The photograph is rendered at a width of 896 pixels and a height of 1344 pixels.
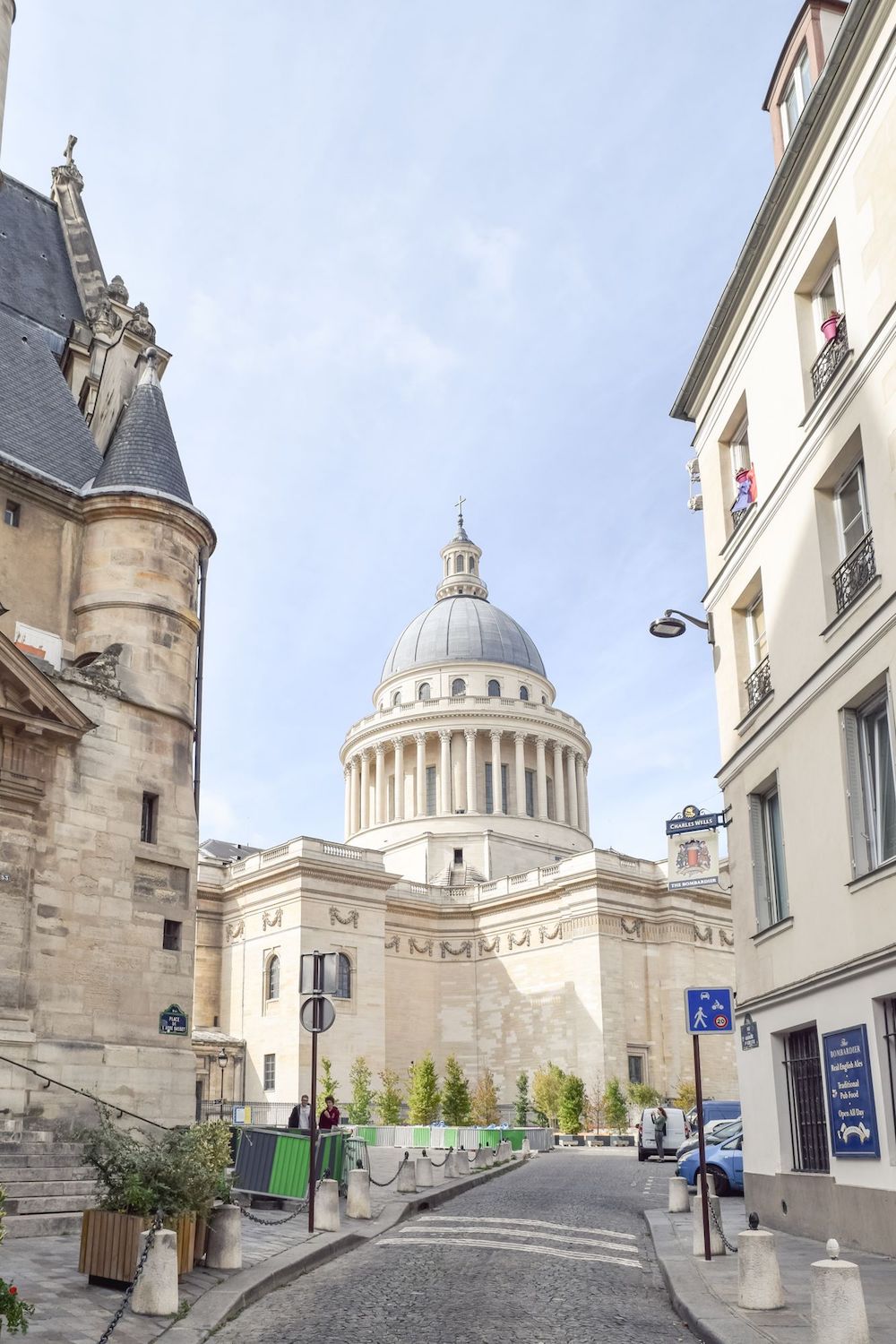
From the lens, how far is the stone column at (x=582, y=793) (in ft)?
258

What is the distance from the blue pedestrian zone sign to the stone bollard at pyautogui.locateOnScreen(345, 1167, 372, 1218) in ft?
20.7

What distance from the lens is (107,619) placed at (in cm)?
2375

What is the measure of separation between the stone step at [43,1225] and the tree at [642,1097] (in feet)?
133

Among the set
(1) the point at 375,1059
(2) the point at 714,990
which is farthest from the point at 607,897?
(2) the point at 714,990

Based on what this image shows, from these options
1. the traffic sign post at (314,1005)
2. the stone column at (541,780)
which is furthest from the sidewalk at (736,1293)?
the stone column at (541,780)

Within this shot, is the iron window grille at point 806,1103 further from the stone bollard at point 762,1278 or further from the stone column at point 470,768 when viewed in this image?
the stone column at point 470,768

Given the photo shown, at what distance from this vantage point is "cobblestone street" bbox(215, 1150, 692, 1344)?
369 inches

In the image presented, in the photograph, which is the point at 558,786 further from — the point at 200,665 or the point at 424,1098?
the point at 200,665

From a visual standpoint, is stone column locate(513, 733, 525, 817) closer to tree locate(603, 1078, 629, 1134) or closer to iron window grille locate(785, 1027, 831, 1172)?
tree locate(603, 1078, 629, 1134)

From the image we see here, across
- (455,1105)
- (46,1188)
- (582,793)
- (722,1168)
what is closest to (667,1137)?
(455,1105)

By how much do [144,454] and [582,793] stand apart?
189ft

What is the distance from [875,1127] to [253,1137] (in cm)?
1064

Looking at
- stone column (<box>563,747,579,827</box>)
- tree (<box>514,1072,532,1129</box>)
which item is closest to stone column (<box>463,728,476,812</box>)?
stone column (<box>563,747,579,827</box>)

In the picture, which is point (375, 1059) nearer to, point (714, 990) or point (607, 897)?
point (607, 897)
